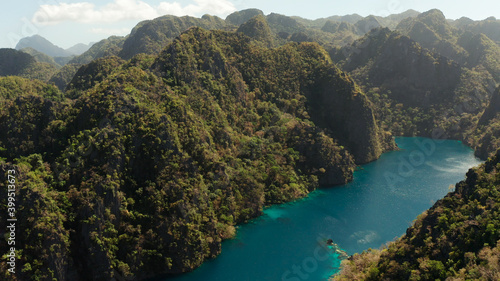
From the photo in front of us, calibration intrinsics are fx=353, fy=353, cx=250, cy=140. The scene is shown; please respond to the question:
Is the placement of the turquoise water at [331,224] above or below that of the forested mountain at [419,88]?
below

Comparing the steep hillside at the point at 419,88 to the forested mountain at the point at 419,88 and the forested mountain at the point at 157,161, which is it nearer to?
the forested mountain at the point at 419,88

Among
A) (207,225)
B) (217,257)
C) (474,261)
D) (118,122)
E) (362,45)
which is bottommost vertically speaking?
(217,257)

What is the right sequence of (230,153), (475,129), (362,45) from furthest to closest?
1. (362,45)
2. (475,129)
3. (230,153)

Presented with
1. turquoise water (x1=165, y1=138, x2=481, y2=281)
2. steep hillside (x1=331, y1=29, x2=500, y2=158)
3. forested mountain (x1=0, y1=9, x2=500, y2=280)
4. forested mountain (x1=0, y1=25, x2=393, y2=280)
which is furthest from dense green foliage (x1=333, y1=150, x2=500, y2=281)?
steep hillside (x1=331, y1=29, x2=500, y2=158)

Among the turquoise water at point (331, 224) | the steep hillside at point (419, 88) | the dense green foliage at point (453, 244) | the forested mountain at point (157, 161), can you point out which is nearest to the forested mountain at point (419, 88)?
the steep hillside at point (419, 88)

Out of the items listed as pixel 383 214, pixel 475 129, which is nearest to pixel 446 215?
pixel 383 214

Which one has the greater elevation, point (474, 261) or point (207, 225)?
point (474, 261)

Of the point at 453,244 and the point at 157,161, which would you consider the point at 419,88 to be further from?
the point at 157,161

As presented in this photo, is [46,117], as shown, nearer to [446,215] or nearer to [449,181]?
[446,215]
